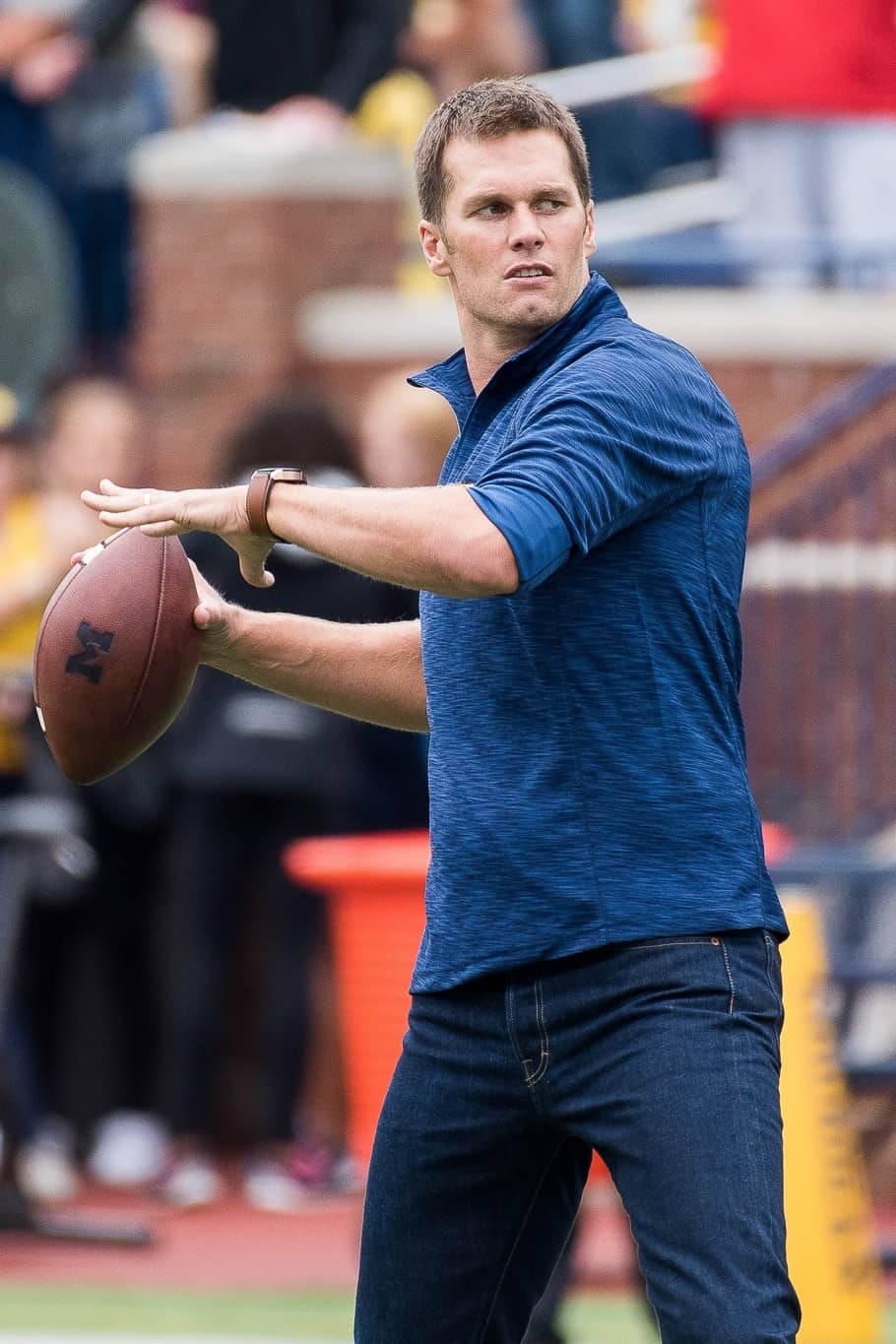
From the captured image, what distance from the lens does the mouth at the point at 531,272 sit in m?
3.28

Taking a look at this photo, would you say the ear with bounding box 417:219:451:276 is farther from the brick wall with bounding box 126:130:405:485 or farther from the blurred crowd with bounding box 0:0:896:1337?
the brick wall with bounding box 126:130:405:485

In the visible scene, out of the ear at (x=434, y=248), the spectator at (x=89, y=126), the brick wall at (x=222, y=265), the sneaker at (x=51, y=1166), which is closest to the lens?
the ear at (x=434, y=248)

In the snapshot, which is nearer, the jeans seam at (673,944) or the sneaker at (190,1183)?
the jeans seam at (673,944)

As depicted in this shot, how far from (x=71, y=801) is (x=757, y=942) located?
4.72 metres

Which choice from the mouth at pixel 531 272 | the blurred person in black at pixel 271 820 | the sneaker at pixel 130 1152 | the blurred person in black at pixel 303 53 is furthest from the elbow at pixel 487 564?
the blurred person in black at pixel 303 53

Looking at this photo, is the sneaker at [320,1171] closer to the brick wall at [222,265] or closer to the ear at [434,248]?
the brick wall at [222,265]

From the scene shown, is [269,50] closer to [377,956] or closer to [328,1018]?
[328,1018]

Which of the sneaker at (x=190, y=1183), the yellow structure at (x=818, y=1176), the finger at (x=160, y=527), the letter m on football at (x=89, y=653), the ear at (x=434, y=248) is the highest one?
the ear at (x=434, y=248)

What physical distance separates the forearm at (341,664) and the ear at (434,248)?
0.57m

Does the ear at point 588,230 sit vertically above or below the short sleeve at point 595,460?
above

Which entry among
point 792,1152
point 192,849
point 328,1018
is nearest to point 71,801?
point 192,849

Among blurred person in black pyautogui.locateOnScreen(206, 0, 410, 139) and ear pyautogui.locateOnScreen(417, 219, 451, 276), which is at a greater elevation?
blurred person in black pyautogui.locateOnScreen(206, 0, 410, 139)

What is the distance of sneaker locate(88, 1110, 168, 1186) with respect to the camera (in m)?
7.49

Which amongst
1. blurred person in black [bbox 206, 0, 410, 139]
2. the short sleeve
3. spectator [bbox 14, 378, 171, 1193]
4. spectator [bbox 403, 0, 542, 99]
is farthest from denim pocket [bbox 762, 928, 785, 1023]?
spectator [bbox 403, 0, 542, 99]
